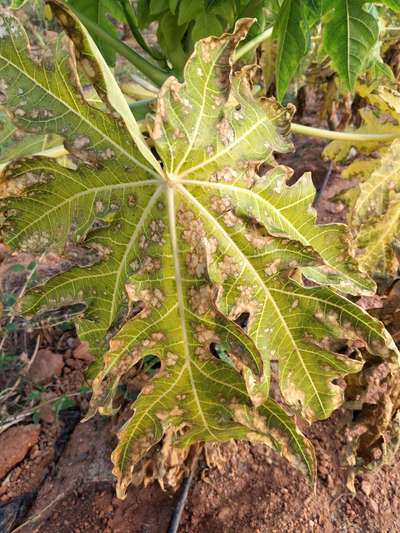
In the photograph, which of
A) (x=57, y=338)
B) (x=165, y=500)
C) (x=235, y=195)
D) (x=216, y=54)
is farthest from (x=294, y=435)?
(x=57, y=338)

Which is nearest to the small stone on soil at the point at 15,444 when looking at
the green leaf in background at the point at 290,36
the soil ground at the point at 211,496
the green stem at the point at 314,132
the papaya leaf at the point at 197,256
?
the soil ground at the point at 211,496

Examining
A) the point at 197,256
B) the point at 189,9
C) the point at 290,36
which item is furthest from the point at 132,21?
the point at 197,256

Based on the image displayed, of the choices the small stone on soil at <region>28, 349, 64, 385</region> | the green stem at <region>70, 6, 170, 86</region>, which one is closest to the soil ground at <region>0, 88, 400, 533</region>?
the small stone on soil at <region>28, 349, 64, 385</region>

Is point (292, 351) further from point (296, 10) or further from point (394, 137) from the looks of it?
point (394, 137)

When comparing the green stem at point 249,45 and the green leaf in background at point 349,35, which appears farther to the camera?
the green stem at point 249,45

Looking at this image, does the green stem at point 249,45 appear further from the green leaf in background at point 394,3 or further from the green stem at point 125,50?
the green leaf in background at point 394,3

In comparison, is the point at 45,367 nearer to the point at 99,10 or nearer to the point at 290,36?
the point at 99,10
